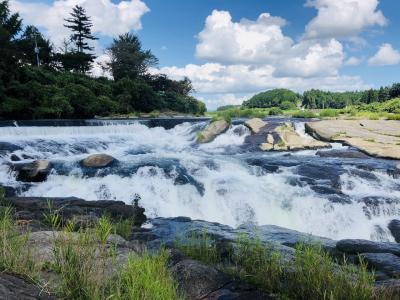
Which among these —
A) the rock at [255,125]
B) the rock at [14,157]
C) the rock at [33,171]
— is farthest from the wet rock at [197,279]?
the rock at [255,125]

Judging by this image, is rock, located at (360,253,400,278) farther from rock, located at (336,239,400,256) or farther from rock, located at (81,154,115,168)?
rock, located at (81,154,115,168)

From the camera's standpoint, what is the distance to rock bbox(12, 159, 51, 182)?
12.4m

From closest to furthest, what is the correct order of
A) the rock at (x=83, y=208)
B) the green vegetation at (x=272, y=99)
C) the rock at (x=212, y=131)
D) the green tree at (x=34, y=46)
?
the rock at (x=83, y=208), the rock at (x=212, y=131), the green tree at (x=34, y=46), the green vegetation at (x=272, y=99)

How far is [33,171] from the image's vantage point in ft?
41.0

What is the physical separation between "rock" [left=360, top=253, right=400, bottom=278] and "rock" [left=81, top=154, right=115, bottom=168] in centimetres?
965

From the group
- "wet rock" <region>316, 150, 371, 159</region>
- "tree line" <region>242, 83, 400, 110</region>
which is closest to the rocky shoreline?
"wet rock" <region>316, 150, 371, 159</region>

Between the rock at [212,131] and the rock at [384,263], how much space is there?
15.7 meters

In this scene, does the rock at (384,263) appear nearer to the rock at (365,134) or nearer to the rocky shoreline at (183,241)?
the rocky shoreline at (183,241)

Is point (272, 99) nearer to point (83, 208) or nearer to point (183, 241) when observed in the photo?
point (83, 208)

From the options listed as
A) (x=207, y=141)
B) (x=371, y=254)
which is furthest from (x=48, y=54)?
(x=371, y=254)

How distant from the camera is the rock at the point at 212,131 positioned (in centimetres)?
2151

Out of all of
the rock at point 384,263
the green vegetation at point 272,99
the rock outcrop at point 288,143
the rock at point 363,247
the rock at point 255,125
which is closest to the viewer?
the rock at point 384,263

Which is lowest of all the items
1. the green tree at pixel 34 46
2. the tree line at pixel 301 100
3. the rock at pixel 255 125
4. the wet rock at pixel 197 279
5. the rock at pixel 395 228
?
the rock at pixel 395 228

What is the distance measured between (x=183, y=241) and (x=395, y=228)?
5418 mm
